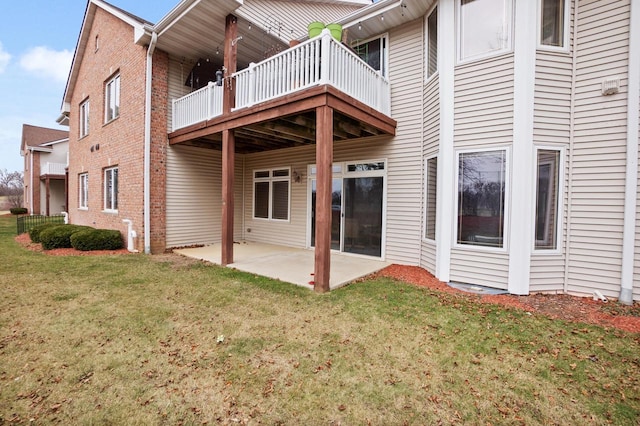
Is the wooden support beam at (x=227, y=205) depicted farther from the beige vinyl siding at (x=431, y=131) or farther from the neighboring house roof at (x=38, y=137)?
the neighboring house roof at (x=38, y=137)

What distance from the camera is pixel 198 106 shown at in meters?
8.21

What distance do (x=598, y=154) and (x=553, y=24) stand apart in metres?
2.42

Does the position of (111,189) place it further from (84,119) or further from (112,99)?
(84,119)

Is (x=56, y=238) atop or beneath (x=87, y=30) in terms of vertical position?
beneath

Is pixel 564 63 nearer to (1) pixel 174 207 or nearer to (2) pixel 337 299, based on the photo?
(2) pixel 337 299

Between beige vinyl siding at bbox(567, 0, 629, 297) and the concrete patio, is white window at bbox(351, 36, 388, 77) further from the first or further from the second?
the concrete patio

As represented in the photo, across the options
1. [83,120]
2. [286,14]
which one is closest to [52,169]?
[83,120]

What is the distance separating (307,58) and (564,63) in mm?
4532

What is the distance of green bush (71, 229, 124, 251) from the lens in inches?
339

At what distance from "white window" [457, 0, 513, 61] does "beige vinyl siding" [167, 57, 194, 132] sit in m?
7.80

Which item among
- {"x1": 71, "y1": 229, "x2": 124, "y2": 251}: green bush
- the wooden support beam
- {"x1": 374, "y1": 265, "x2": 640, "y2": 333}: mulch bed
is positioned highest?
the wooden support beam

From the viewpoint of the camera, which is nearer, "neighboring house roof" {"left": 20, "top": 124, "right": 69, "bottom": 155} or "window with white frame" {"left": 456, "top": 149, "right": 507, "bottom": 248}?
"window with white frame" {"left": 456, "top": 149, "right": 507, "bottom": 248}

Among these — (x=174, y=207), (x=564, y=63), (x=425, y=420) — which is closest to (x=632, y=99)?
(x=564, y=63)

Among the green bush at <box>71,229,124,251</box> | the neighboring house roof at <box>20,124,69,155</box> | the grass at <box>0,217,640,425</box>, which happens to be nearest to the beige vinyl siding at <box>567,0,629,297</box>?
the grass at <box>0,217,640,425</box>
